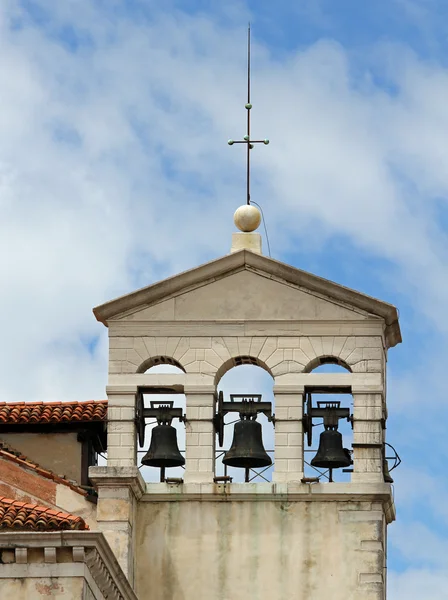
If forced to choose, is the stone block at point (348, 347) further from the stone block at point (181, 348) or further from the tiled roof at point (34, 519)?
the tiled roof at point (34, 519)

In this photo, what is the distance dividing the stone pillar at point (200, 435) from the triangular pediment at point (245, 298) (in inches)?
49.4

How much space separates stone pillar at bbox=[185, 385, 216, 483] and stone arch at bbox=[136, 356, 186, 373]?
1.64 ft

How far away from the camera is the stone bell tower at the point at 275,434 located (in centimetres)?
4319

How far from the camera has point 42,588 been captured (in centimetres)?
3591

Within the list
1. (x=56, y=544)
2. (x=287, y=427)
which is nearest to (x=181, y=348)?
(x=287, y=427)

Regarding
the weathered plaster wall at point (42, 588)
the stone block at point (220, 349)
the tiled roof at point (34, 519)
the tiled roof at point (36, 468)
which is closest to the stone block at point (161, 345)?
the stone block at point (220, 349)

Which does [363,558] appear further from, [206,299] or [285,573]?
[206,299]

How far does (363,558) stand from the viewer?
43.2m

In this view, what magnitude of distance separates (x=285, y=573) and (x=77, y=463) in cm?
422

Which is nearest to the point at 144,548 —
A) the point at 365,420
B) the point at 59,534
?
the point at 365,420

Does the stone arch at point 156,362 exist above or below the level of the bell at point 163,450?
above

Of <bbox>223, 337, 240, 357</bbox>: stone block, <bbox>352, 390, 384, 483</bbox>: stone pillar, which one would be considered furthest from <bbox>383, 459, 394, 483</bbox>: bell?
<bbox>223, 337, 240, 357</bbox>: stone block

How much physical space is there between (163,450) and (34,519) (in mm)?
7490

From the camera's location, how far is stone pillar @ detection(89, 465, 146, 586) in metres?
42.7
